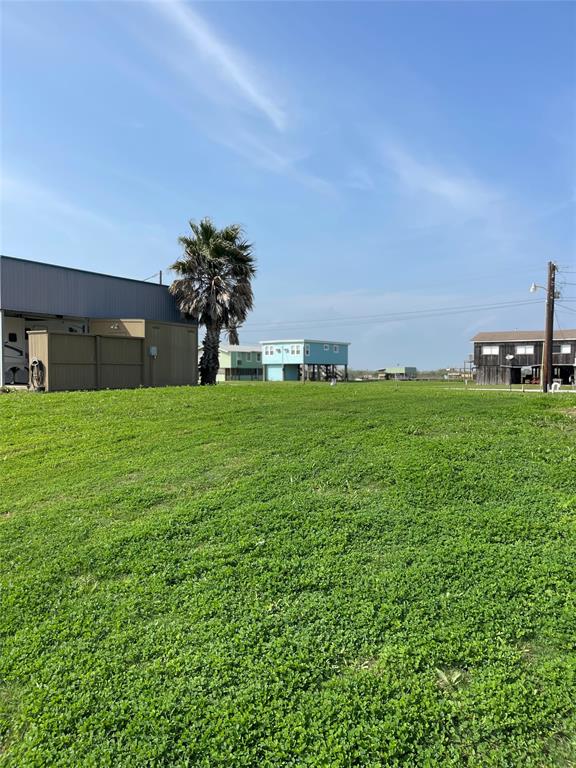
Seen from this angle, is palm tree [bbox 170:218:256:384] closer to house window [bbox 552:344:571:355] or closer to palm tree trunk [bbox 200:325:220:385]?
palm tree trunk [bbox 200:325:220:385]

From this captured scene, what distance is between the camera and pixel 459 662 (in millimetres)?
2641

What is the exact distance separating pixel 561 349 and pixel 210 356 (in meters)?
35.0

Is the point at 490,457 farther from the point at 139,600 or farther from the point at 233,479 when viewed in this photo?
the point at 139,600

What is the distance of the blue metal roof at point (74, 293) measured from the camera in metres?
18.4

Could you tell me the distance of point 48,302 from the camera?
19.5 metres

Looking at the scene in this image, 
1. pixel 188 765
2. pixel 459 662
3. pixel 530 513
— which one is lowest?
pixel 188 765

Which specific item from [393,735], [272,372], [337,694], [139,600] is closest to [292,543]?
[139,600]

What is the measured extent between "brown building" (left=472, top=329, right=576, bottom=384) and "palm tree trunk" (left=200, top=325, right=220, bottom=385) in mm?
30947

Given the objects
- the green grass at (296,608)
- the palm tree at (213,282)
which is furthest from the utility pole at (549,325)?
the green grass at (296,608)

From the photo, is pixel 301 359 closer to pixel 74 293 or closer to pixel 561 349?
pixel 561 349

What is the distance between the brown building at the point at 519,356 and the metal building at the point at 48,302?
1368 inches

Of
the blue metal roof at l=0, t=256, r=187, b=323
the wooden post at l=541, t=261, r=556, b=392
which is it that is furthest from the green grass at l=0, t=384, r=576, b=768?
the wooden post at l=541, t=261, r=556, b=392

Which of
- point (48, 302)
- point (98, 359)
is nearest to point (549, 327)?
point (98, 359)

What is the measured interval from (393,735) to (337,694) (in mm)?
326
